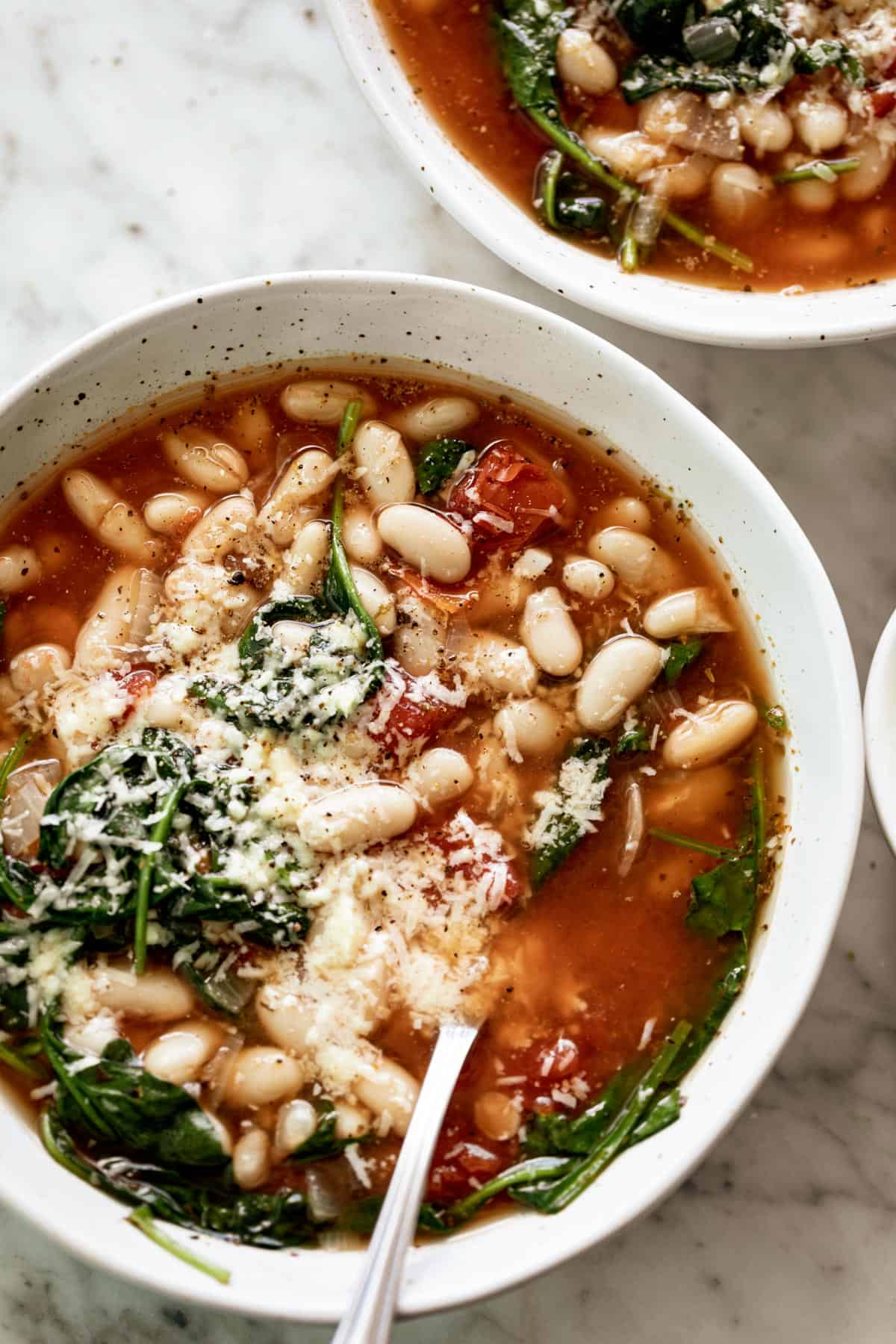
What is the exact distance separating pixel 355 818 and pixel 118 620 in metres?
0.53

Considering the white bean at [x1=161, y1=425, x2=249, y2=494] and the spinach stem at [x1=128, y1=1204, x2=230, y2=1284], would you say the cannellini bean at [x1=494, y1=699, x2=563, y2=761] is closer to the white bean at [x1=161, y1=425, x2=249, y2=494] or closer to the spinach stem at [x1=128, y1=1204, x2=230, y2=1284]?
the white bean at [x1=161, y1=425, x2=249, y2=494]

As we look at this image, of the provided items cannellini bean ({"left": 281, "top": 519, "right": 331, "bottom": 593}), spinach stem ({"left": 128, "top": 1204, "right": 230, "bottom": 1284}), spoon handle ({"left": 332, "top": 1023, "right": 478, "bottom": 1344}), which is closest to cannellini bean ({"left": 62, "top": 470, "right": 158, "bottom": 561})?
cannellini bean ({"left": 281, "top": 519, "right": 331, "bottom": 593})

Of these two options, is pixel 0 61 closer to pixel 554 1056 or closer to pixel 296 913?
pixel 296 913

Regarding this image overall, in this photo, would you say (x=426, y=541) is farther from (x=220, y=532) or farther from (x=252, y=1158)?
(x=252, y=1158)

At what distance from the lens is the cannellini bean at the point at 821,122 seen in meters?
2.53

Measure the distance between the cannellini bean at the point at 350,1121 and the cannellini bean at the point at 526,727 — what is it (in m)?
0.62

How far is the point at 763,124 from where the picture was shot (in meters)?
2.52

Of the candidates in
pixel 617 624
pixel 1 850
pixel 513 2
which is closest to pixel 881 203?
pixel 513 2

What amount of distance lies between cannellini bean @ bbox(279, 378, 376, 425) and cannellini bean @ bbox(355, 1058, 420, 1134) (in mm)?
1100

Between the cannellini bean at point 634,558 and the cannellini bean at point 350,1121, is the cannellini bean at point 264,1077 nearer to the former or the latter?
the cannellini bean at point 350,1121

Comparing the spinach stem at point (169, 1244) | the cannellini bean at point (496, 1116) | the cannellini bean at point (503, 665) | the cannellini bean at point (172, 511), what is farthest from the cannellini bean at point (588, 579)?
the spinach stem at point (169, 1244)

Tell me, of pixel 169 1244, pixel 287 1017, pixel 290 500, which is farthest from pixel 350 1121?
pixel 290 500

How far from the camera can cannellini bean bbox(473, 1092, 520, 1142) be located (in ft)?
7.28

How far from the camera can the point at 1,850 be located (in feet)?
7.36
